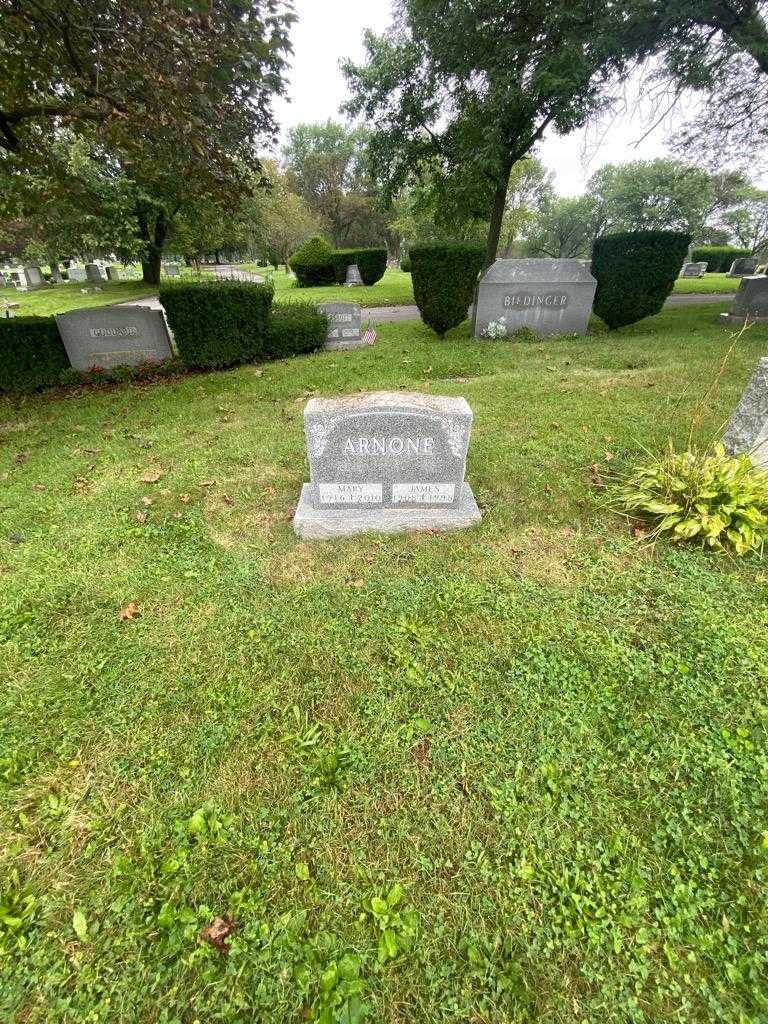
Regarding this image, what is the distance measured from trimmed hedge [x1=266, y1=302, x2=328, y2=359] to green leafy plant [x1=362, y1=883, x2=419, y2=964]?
9063mm

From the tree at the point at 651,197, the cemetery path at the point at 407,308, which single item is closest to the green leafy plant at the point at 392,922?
the cemetery path at the point at 407,308

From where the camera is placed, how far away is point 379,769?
1944 millimetres

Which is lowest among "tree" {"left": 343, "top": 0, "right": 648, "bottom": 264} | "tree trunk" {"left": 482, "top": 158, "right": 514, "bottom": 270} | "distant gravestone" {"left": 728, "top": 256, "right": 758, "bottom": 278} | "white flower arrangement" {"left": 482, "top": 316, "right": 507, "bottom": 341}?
"white flower arrangement" {"left": 482, "top": 316, "right": 507, "bottom": 341}

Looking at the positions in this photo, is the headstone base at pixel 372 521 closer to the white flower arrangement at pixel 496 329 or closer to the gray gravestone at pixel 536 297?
the white flower arrangement at pixel 496 329

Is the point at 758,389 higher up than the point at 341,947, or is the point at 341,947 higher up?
the point at 758,389

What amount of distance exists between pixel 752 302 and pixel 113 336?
14.8 metres

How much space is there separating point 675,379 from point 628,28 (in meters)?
8.61

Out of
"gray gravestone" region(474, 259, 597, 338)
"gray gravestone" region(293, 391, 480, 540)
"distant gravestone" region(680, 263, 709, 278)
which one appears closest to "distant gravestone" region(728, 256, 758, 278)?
"distant gravestone" region(680, 263, 709, 278)

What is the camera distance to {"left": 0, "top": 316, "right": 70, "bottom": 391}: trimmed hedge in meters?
7.16

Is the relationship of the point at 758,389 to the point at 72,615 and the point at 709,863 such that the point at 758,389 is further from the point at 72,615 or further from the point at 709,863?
the point at 72,615

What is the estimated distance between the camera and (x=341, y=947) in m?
1.45

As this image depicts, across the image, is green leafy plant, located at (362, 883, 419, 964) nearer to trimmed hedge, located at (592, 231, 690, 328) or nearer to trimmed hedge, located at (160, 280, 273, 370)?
trimmed hedge, located at (160, 280, 273, 370)

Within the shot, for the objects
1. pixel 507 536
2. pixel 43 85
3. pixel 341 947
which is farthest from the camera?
pixel 43 85

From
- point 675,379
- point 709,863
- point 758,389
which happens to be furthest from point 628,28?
point 709,863
